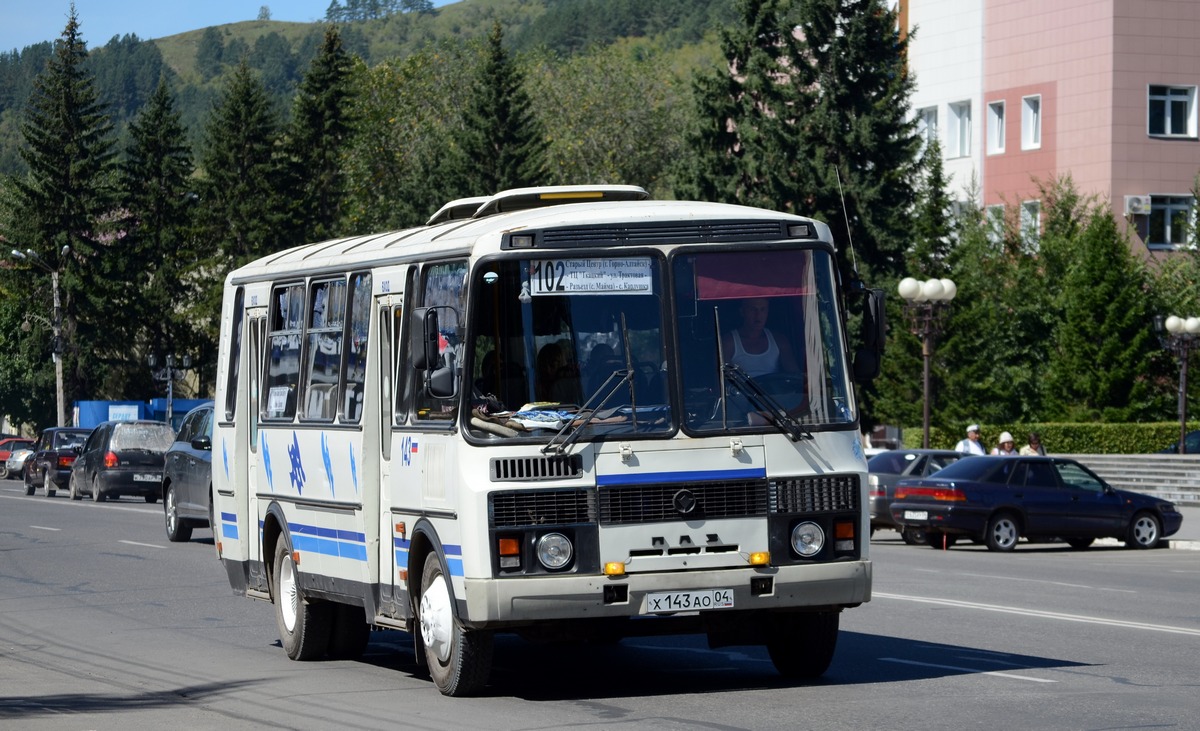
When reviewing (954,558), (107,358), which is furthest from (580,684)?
(107,358)

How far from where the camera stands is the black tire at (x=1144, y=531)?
28969mm

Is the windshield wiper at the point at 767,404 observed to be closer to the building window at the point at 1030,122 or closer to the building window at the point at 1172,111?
the building window at the point at 1172,111

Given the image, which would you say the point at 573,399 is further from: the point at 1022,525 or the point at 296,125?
the point at 296,125

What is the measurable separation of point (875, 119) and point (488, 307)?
49.8m

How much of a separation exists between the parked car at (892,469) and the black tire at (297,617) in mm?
17841

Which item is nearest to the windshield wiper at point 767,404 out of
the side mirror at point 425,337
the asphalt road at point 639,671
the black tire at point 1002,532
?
the asphalt road at point 639,671

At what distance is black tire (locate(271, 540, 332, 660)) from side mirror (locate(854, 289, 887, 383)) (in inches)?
173

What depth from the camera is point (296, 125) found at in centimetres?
8181

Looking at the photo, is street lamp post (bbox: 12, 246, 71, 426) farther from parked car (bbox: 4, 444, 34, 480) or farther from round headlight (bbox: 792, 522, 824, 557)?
round headlight (bbox: 792, 522, 824, 557)

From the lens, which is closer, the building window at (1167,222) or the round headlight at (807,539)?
the round headlight at (807,539)

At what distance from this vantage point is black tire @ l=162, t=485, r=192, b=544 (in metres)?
27.1

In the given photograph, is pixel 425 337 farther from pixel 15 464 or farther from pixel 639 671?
pixel 15 464

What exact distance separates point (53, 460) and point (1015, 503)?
27.3 metres

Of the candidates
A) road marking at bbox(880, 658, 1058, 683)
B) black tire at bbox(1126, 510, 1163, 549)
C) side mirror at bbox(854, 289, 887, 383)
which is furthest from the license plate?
black tire at bbox(1126, 510, 1163, 549)
